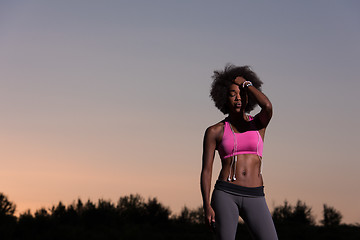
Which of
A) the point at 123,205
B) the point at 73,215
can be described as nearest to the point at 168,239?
the point at 123,205

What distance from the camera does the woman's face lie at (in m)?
7.18

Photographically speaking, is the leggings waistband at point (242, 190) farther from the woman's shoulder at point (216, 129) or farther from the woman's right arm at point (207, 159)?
the woman's shoulder at point (216, 129)

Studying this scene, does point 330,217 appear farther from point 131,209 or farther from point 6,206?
point 6,206

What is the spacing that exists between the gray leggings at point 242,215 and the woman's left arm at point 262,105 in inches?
39.4

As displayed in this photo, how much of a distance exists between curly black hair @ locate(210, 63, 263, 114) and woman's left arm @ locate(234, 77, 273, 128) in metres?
0.42

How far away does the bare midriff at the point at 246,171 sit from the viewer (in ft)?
22.6

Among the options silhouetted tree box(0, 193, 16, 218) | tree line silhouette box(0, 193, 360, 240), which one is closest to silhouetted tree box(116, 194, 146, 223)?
tree line silhouette box(0, 193, 360, 240)

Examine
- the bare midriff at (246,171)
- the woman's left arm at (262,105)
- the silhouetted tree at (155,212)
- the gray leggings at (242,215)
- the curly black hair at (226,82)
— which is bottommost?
the gray leggings at (242,215)

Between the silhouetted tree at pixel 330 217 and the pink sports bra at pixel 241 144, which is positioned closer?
the pink sports bra at pixel 241 144

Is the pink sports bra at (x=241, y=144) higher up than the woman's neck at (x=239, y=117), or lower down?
lower down

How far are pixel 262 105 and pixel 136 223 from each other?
1676 centimetres

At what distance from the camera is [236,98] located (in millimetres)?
7191

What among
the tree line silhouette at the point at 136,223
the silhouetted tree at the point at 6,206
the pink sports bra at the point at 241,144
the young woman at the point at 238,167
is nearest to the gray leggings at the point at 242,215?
the young woman at the point at 238,167

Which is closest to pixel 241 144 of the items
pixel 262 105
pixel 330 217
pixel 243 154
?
pixel 243 154
